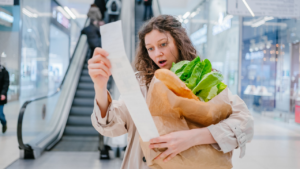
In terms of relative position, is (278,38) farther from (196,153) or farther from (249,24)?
(196,153)

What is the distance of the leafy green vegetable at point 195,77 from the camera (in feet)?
2.47

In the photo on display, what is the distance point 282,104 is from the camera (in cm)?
721

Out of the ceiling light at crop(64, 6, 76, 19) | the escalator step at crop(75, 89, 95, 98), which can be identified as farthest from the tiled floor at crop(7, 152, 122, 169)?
the ceiling light at crop(64, 6, 76, 19)

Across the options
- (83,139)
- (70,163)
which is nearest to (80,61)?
(83,139)

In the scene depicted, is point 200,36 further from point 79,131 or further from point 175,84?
point 175,84

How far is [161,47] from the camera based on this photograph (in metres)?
1.12

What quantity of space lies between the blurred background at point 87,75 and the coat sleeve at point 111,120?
Answer: 3.15 m

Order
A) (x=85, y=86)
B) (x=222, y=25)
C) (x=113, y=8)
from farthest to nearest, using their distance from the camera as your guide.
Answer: (x=113, y=8) < (x=222, y=25) < (x=85, y=86)

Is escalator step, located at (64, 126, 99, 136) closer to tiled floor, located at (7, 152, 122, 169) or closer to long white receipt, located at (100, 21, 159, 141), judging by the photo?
tiled floor, located at (7, 152, 122, 169)

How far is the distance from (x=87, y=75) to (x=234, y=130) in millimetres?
7352

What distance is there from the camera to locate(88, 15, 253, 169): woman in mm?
723

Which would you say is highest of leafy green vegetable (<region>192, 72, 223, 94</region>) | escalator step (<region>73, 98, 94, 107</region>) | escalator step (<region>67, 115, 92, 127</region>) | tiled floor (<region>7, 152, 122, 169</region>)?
leafy green vegetable (<region>192, 72, 223, 94</region>)

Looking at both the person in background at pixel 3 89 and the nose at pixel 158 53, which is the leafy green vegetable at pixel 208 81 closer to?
the nose at pixel 158 53

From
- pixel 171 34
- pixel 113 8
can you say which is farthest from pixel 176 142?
pixel 113 8
